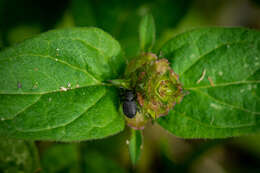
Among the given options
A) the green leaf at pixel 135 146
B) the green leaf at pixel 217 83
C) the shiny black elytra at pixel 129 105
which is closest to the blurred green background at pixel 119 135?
the green leaf at pixel 217 83

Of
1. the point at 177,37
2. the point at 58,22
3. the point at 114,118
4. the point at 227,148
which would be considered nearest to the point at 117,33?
the point at 58,22

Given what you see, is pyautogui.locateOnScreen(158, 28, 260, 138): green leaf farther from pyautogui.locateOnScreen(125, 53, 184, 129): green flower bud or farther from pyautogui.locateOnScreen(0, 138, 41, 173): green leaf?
pyautogui.locateOnScreen(0, 138, 41, 173): green leaf

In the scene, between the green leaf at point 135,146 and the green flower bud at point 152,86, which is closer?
the green flower bud at point 152,86

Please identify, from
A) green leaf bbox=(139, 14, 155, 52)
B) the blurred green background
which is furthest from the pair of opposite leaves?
the blurred green background

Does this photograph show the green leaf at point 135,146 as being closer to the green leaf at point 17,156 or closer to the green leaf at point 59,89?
the green leaf at point 59,89

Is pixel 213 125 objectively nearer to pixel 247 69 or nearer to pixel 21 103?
pixel 247 69

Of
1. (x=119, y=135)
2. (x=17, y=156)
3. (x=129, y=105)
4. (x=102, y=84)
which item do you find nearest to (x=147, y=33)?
(x=102, y=84)
